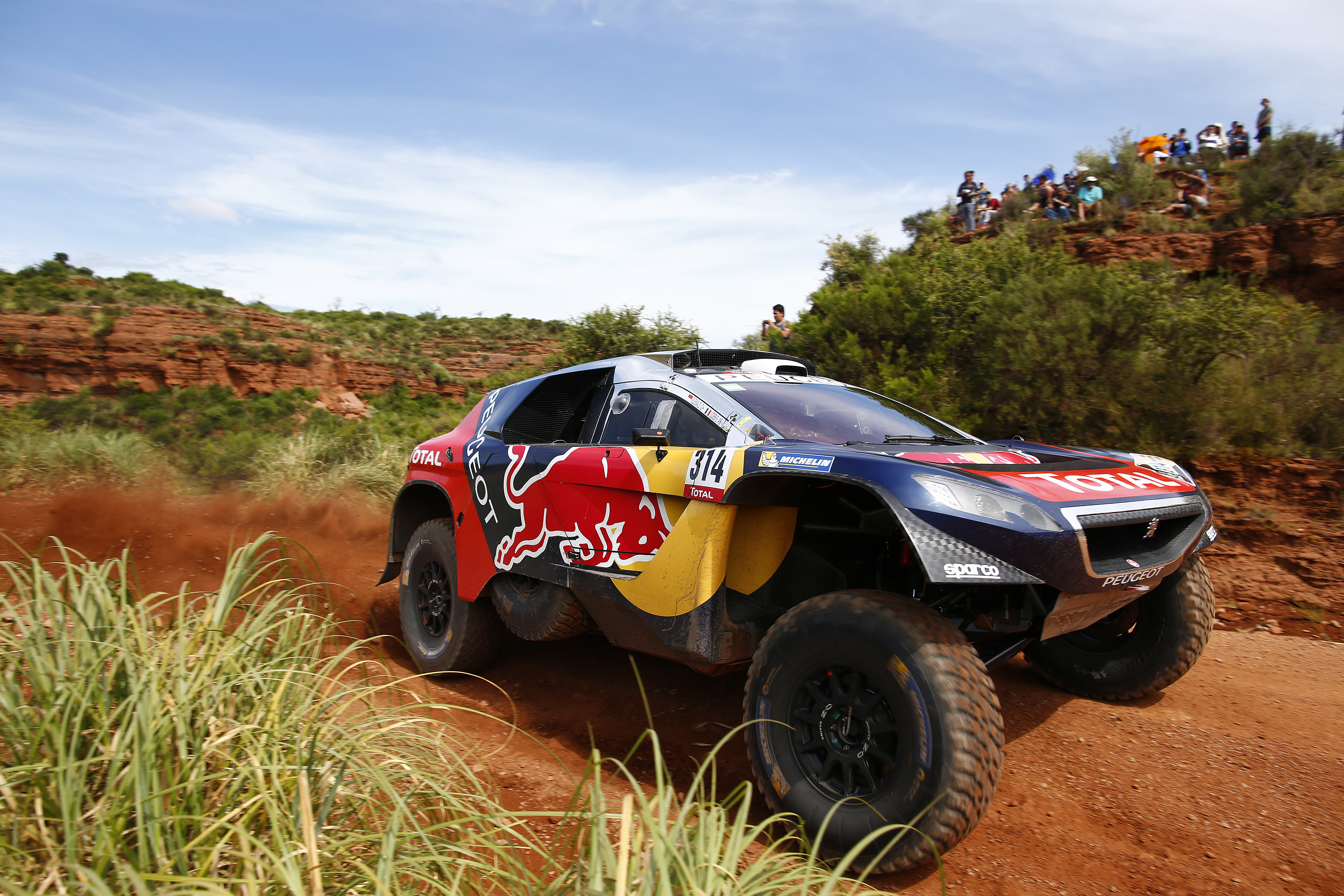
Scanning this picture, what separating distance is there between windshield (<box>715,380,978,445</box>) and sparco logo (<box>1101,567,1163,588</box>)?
1.17m

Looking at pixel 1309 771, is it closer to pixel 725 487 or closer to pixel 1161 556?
pixel 1161 556

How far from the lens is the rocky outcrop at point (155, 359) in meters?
26.8

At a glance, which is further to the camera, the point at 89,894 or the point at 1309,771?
the point at 1309,771

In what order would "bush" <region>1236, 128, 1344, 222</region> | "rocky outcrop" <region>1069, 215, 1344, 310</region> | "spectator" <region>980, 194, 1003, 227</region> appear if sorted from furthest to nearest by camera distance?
1. "spectator" <region>980, 194, 1003, 227</region>
2. "bush" <region>1236, 128, 1344, 222</region>
3. "rocky outcrop" <region>1069, 215, 1344, 310</region>

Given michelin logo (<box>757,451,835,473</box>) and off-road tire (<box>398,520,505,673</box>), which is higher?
michelin logo (<box>757,451,835,473</box>)

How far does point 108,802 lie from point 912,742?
235 cm

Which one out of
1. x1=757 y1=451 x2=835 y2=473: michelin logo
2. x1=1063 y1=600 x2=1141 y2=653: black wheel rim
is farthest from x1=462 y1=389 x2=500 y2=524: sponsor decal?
x1=1063 y1=600 x2=1141 y2=653: black wheel rim

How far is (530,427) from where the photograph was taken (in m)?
4.76

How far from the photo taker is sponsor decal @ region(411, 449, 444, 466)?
5.16 meters

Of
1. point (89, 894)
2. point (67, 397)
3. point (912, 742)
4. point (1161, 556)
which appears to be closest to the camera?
point (89, 894)

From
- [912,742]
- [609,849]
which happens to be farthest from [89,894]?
[912,742]

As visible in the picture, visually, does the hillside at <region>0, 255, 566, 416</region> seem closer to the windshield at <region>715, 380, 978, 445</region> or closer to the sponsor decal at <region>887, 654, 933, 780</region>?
the windshield at <region>715, 380, 978, 445</region>

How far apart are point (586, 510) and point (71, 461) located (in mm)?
11739

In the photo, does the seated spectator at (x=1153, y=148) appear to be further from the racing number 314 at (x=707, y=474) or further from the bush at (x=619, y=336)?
the racing number 314 at (x=707, y=474)
